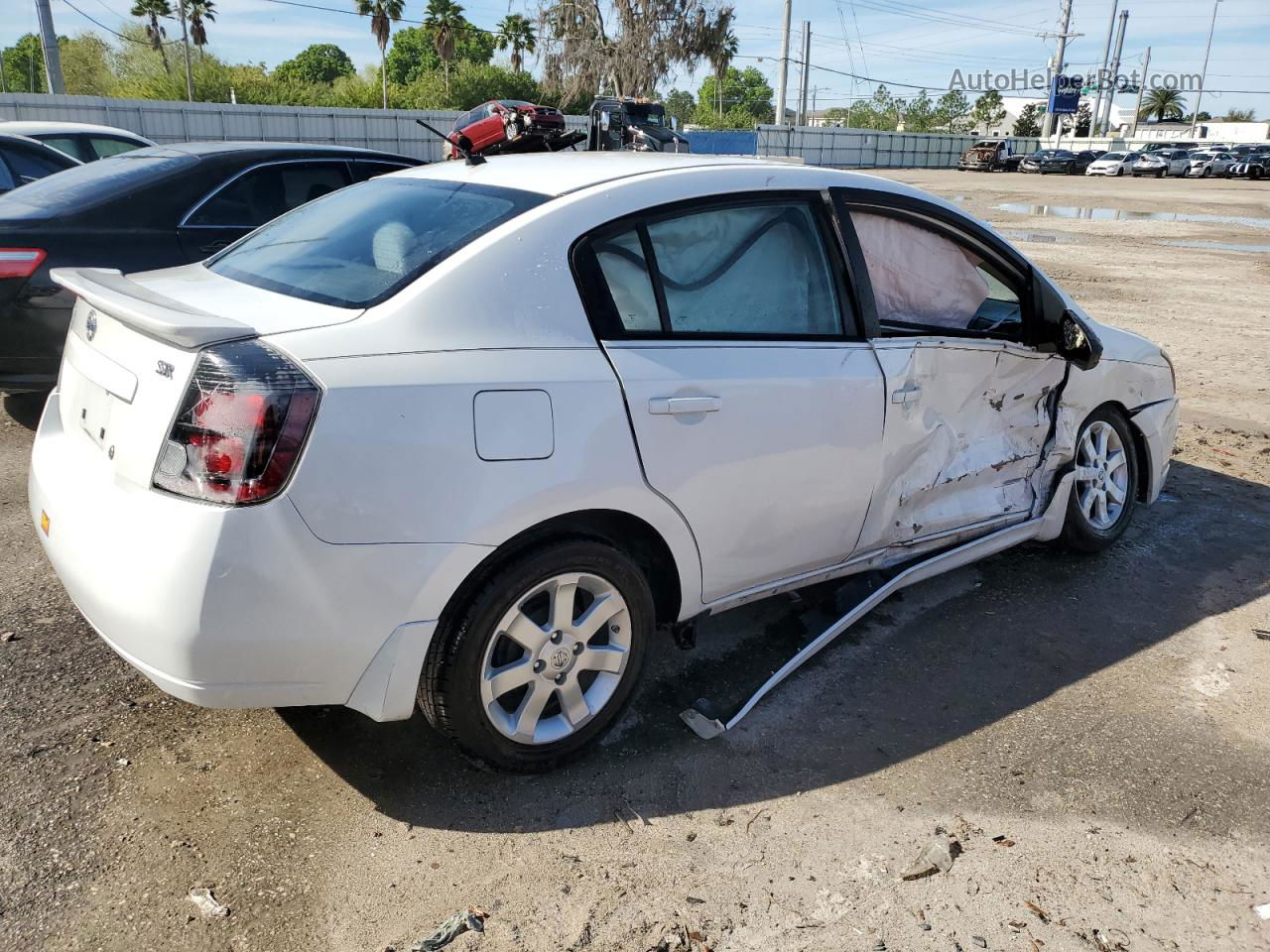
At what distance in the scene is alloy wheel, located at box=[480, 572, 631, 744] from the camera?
2.67 metres

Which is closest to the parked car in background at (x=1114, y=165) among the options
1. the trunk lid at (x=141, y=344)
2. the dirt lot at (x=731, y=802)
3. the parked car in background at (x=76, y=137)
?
the parked car in background at (x=76, y=137)

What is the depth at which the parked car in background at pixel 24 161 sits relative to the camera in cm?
753

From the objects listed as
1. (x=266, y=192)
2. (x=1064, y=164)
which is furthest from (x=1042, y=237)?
(x=1064, y=164)

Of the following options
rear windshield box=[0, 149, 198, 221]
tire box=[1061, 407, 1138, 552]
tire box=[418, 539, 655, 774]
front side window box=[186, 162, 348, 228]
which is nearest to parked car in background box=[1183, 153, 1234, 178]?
tire box=[1061, 407, 1138, 552]

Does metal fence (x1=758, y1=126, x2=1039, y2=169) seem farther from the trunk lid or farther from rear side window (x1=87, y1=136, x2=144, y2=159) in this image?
the trunk lid

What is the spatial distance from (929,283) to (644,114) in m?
21.7

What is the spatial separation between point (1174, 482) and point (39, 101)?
25015 mm

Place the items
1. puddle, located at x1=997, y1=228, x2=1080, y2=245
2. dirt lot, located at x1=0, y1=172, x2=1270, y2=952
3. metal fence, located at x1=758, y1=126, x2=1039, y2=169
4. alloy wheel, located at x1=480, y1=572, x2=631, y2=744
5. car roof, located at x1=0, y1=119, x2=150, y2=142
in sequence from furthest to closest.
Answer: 1. metal fence, located at x1=758, y1=126, x2=1039, y2=169
2. puddle, located at x1=997, y1=228, x2=1080, y2=245
3. car roof, located at x1=0, y1=119, x2=150, y2=142
4. alloy wheel, located at x1=480, y1=572, x2=631, y2=744
5. dirt lot, located at x1=0, y1=172, x2=1270, y2=952

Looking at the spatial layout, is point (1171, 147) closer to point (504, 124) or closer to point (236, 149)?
point (504, 124)

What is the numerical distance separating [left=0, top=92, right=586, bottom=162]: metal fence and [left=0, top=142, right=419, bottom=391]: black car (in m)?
19.4

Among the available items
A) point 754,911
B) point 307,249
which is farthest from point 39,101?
point 754,911

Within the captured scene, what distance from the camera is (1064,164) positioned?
160 feet

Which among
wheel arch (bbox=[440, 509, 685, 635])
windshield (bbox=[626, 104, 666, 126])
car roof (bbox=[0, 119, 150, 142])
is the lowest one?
wheel arch (bbox=[440, 509, 685, 635])

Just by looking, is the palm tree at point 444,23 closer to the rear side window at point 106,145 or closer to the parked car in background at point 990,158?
the parked car in background at point 990,158
